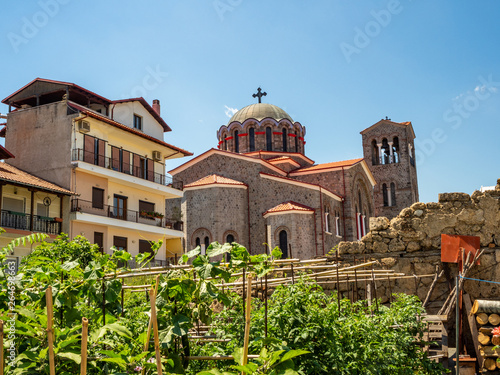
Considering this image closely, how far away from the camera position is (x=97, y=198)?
70.0 feet

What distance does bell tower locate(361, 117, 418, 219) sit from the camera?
39.4 metres

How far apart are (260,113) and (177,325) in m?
30.0

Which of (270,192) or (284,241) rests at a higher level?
(270,192)

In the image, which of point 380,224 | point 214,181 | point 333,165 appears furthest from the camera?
point 333,165

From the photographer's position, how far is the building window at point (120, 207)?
72.9 feet

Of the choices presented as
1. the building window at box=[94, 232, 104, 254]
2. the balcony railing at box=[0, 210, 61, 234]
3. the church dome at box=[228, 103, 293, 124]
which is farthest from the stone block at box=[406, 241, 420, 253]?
the church dome at box=[228, 103, 293, 124]

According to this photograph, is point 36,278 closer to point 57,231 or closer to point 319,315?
point 319,315

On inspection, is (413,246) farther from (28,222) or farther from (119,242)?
(119,242)

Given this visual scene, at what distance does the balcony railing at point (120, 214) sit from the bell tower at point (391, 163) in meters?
19.9

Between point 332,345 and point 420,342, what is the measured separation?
11.1 feet

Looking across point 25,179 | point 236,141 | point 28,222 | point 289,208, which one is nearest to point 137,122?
point 25,179

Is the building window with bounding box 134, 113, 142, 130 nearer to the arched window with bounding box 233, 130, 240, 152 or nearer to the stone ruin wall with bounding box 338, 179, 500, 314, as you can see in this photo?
the arched window with bounding box 233, 130, 240, 152

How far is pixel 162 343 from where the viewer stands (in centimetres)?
343

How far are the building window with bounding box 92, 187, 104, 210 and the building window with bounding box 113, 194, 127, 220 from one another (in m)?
0.69
